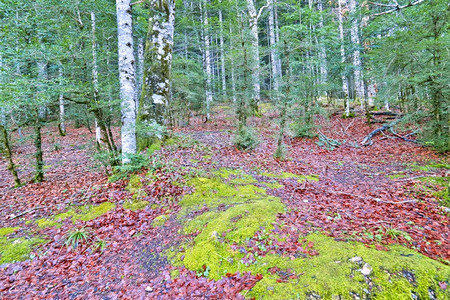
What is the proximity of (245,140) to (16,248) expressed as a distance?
7.03 m

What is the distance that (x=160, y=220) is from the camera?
422 cm

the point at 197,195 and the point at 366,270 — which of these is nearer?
the point at 366,270

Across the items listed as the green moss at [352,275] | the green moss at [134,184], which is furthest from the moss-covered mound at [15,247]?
the green moss at [352,275]

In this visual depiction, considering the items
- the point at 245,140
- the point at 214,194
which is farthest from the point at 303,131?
the point at 214,194

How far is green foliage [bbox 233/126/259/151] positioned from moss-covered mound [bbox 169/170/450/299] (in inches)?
196

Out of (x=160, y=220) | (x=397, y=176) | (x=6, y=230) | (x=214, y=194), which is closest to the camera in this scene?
(x=160, y=220)

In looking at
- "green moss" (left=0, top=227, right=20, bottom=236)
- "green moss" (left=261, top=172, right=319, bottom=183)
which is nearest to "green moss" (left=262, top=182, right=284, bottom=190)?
"green moss" (left=261, top=172, right=319, bottom=183)

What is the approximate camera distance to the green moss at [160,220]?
13.6ft

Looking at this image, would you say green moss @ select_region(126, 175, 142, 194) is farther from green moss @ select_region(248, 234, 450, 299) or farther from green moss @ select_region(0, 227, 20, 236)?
green moss @ select_region(248, 234, 450, 299)

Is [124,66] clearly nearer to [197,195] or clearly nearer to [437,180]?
[197,195]

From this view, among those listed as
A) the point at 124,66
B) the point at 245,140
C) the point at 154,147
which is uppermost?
the point at 124,66

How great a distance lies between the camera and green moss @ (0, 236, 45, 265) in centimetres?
369

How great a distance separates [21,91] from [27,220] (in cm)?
278

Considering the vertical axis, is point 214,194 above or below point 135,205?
above
